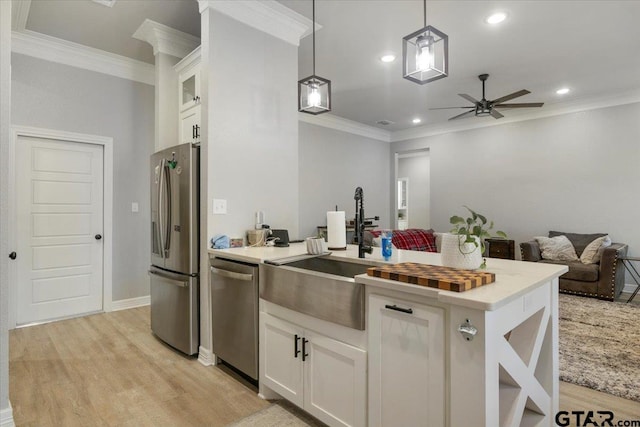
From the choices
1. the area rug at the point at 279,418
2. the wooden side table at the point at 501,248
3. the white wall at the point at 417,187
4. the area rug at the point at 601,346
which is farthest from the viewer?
the white wall at the point at 417,187

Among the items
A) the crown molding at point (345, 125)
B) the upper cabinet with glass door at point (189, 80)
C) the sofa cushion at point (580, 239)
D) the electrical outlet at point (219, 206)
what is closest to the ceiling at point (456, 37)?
the upper cabinet with glass door at point (189, 80)

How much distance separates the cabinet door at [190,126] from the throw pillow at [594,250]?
5248 millimetres

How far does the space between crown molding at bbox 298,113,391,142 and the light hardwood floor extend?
4422mm

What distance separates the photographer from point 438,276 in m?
1.36

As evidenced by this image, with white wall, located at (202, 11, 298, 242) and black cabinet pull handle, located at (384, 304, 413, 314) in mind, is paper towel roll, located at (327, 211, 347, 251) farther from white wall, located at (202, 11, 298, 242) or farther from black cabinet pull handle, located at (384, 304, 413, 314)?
black cabinet pull handle, located at (384, 304, 413, 314)

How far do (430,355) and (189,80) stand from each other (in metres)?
3.22

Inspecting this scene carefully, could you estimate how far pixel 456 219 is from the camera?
1.61m

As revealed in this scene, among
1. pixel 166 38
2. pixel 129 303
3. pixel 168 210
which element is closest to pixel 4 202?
pixel 168 210

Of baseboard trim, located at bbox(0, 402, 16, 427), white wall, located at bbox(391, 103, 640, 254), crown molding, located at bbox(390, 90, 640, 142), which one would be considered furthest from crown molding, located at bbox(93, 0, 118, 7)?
white wall, located at bbox(391, 103, 640, 254)

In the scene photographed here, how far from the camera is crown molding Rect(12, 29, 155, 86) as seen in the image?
135 inches

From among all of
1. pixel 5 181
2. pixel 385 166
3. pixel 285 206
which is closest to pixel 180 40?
pixel 285 206

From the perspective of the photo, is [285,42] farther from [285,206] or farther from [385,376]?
[385,376]

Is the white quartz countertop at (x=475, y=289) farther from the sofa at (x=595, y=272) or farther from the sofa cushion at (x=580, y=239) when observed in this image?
the sofa cushion at (x=580, y=239)

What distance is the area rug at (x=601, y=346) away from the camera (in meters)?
2.35
